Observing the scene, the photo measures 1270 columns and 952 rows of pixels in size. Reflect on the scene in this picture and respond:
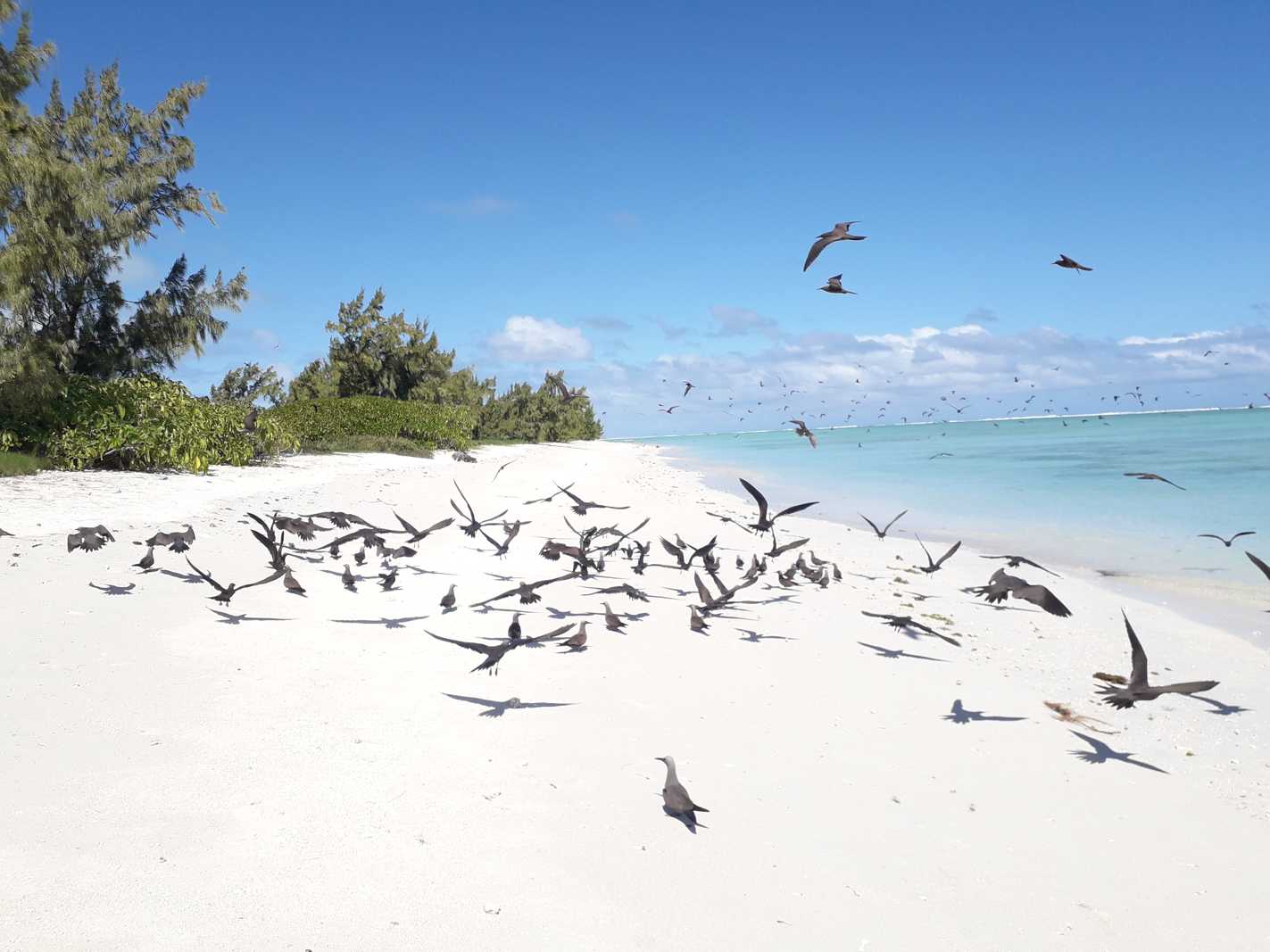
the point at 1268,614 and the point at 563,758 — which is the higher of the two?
the point at 563,758

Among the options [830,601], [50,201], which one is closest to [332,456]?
[50,201]

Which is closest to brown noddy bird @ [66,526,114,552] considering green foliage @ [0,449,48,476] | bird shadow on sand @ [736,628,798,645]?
bird shadow on sand @ [736,628,798,645]

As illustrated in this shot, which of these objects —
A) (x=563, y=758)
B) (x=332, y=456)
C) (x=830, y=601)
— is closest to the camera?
(x=563, y=758)

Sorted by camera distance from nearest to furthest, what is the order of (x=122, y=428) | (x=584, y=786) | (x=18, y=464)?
(x=584, y=786)
(x=18, y=464)
(x=122, y=428)

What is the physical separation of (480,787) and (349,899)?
712 mm

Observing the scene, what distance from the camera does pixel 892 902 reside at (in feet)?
7.60

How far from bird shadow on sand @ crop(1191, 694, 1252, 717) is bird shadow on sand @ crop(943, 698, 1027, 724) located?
1.47 meters

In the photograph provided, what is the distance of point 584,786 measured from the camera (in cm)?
Result: 285

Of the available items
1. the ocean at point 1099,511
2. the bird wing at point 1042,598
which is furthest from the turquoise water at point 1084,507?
the bird wing at point 1042,598

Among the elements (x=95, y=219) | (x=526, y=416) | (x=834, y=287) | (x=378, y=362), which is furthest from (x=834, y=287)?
(x=526, y=416)

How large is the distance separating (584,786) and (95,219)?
65.9 ft

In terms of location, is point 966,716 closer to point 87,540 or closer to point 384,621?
point 384,621

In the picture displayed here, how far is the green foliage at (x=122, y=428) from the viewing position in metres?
14.0

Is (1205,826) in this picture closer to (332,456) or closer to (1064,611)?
(1064,611)
